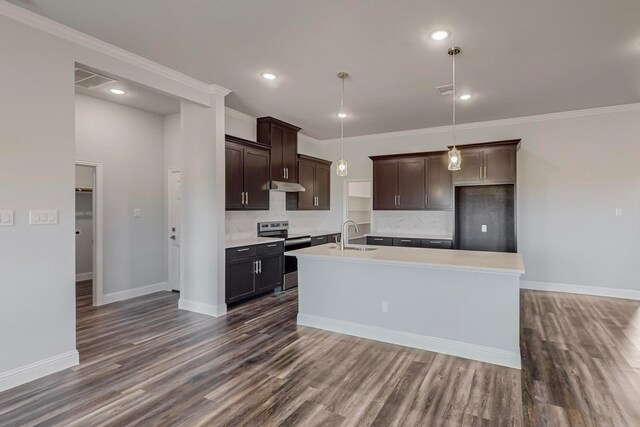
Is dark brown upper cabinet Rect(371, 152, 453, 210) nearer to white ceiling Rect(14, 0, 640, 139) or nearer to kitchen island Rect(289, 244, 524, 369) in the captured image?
white ceiling Rect(14, 0, 640, 139)

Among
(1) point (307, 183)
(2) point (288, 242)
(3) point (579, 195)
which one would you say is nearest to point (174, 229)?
(2) point (288, 242)

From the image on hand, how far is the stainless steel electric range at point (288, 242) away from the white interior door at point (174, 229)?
1333 mm

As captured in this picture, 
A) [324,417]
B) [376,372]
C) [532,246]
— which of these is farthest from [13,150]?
[532,246]

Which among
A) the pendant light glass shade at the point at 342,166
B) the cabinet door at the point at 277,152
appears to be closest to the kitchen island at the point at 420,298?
the pendant light glass shade at the point at 342,166

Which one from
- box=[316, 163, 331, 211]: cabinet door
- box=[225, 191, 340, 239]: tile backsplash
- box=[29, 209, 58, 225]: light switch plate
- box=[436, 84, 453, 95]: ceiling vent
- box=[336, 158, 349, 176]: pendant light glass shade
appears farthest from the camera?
box=[316, 163, 331, 211]: cabinet door

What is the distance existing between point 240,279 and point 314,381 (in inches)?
89.6

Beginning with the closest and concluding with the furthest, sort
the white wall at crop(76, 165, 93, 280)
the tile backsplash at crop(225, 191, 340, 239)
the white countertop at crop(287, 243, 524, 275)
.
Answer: the white countertop at crop(287, 243, 524, 275) → the tile backsplash at crop(225, 191, 340, 239) → the white wall at crop(76, 165, 93, 280)

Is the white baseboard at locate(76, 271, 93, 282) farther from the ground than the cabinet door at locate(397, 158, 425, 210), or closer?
closer

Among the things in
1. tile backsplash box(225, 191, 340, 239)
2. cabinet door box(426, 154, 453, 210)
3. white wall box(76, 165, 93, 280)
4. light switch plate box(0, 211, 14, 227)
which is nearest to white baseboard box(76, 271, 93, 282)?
white wall box(76, 165, 93, 280)

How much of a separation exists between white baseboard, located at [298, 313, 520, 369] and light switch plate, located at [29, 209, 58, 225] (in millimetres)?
2587

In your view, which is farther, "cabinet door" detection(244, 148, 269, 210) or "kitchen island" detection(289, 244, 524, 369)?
"cabinet door" detection(244, 148, 269, 210)

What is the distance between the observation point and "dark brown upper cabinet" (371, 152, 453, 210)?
5.95 m

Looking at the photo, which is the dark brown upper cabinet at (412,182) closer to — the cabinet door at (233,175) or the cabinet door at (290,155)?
the cabinet door at (290,155)

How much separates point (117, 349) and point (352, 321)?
7.66 feet
